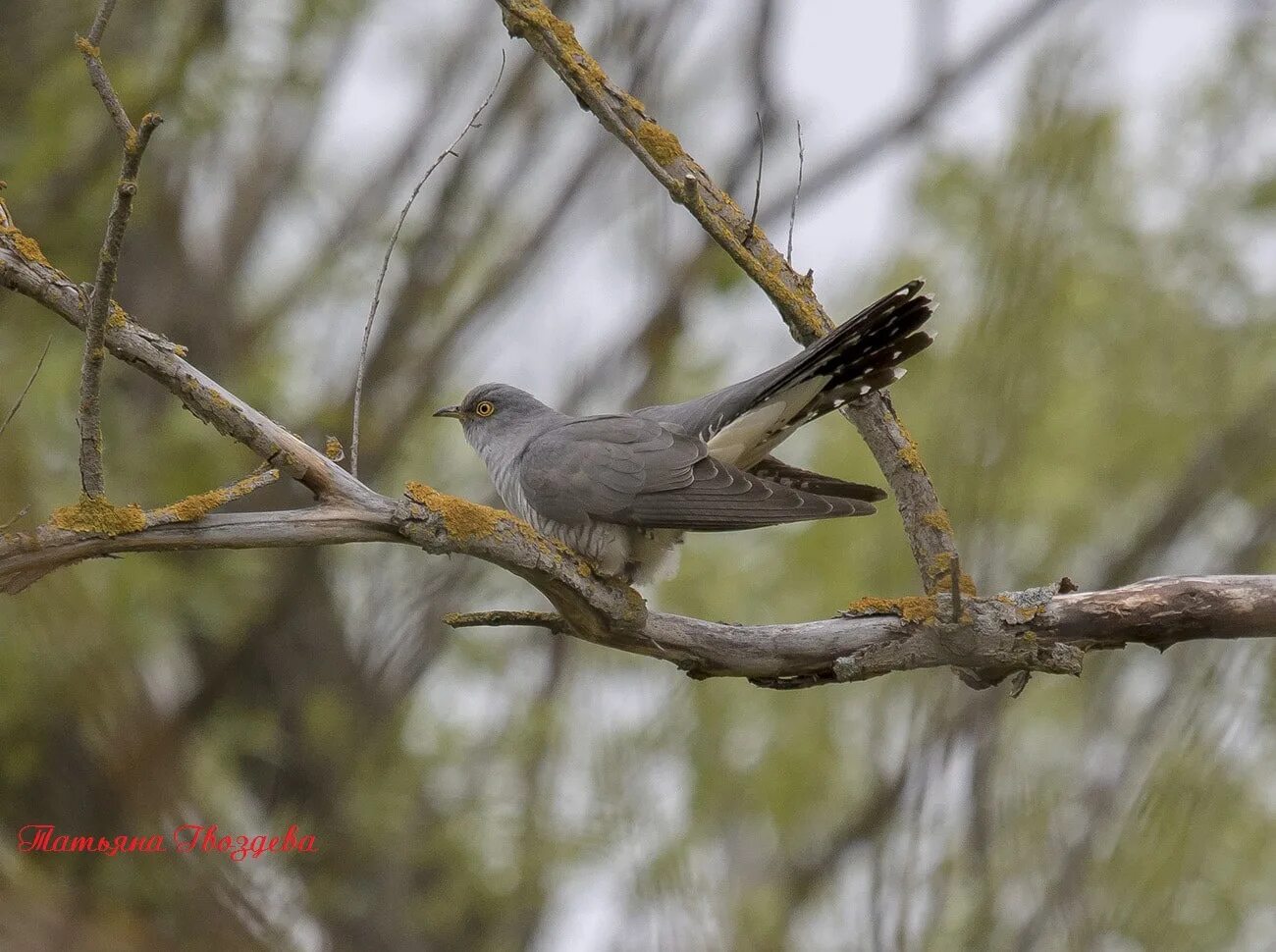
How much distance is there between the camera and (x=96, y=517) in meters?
2.57

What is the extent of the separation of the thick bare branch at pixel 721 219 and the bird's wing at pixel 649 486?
25 cm

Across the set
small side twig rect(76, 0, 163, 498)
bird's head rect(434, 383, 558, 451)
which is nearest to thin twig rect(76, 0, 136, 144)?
small side twig rect(76, 0, 163, 498)

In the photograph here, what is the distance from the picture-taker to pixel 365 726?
738 cm

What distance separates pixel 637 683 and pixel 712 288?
2.60 m

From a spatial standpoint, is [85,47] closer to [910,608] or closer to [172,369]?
[172,369]

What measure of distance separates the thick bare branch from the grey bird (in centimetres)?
16

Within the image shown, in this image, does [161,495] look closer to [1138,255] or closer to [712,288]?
[712,288]

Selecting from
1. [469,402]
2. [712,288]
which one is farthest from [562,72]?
[712,288]

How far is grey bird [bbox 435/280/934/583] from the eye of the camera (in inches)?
142

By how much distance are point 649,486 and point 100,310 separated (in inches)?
76.7

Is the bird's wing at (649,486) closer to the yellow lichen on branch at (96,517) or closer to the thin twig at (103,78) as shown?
the yellow lichen on branch at (96,517)

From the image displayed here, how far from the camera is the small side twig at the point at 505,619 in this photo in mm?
3014

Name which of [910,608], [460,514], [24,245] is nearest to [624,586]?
[460,514]

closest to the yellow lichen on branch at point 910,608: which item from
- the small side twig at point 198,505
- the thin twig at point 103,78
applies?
the small side twig at point 198,505
